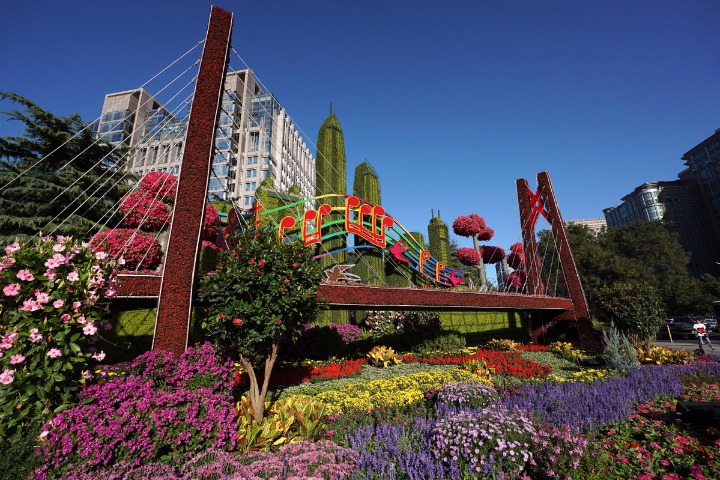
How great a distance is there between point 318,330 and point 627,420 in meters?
11.2

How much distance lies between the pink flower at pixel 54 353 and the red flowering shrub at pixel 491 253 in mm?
21774

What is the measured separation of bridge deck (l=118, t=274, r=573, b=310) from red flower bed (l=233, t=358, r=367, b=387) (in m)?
2.21

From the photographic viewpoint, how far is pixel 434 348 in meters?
16.0

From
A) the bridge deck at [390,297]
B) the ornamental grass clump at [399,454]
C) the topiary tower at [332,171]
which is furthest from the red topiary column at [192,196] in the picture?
the topiary tower at [332,171]

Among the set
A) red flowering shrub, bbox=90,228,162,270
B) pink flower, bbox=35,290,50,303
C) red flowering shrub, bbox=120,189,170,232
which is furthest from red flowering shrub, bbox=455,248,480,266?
pink flower, bbox=35,290,50,303

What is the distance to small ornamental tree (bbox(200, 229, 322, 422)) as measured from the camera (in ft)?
20.9

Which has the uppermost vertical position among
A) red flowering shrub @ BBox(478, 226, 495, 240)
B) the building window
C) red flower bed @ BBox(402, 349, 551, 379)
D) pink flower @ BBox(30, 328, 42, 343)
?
the building window

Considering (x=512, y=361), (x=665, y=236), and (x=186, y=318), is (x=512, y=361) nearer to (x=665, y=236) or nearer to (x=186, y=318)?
(x=186, y=318)

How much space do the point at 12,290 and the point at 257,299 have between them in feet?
11.4

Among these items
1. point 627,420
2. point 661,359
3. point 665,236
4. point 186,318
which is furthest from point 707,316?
point 186,318

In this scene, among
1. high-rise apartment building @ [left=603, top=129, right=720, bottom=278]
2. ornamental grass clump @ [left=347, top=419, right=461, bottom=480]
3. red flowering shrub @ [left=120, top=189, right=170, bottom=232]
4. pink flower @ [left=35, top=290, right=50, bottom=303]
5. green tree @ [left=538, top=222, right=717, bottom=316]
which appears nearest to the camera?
ornamental grass clump @ [left=347, top=419, right=461, bottom=480]

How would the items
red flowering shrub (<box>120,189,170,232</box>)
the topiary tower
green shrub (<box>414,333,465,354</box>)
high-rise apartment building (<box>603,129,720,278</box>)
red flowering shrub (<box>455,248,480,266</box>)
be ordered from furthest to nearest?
1. high-rise apartment building (<box>603,129,720,278</box>)
2. red flowering shrub (<box>455,248,480,266</box>)
3. the topiary tower
4. green shrub (<box>414,333,465,354</box>)
5. red flowering shrub (<box>120,189,170,232</box>)

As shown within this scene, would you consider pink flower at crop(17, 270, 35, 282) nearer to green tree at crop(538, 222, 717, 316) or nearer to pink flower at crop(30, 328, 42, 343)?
pink flower at crop(30, 328, 42, 343)

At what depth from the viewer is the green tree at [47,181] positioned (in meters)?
11.8
